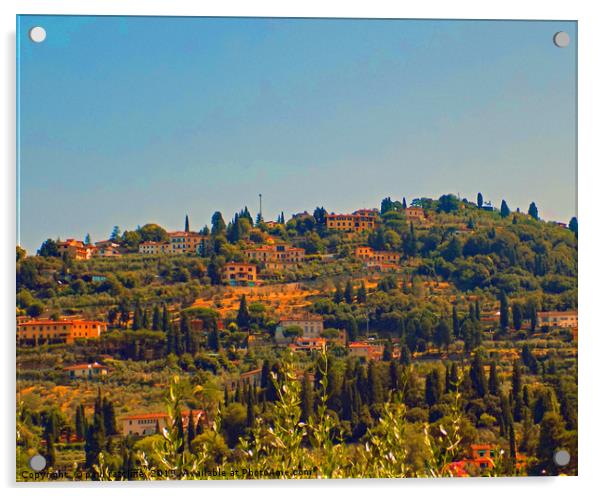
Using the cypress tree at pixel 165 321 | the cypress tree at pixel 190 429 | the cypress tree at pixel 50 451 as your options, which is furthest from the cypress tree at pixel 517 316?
the cypress tree at pixel 50 451

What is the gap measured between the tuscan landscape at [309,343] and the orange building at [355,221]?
0.09 ft

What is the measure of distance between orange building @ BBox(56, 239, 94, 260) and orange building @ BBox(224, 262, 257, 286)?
4.46 feet

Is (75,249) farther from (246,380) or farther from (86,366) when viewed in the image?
(246,380)

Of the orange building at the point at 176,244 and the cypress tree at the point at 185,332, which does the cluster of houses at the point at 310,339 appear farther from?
the orange building at the point at 176,244

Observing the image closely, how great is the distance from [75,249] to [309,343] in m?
2.42

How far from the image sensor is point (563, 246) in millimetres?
10406

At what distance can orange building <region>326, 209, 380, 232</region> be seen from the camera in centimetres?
1071

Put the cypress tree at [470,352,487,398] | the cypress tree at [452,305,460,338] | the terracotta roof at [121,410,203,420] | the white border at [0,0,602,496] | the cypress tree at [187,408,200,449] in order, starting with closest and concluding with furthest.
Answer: the white border at [0,0,602,496]
the cypress tree at [187,408,200,449]
the terracotta roof at [121,410,203,420]
the cypress tree at [470,352,487,398]
the cypress tree at [452,305,460,338]

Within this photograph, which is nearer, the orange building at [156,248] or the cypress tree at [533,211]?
the cypress tree at [533,211]

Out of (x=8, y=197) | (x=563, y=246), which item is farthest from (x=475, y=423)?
(x=8, y=197)

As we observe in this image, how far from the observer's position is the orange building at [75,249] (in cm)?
1024

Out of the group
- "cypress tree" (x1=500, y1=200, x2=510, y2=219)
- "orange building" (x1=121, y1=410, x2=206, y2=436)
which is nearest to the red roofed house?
"orange building" (x1=121, y1=410, x2=206, y2=436)

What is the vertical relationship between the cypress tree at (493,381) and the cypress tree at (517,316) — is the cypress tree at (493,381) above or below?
below

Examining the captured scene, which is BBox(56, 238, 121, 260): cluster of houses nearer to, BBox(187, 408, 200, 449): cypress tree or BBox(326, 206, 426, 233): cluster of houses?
BBox(187, 408, 200, 449): cypress tree
